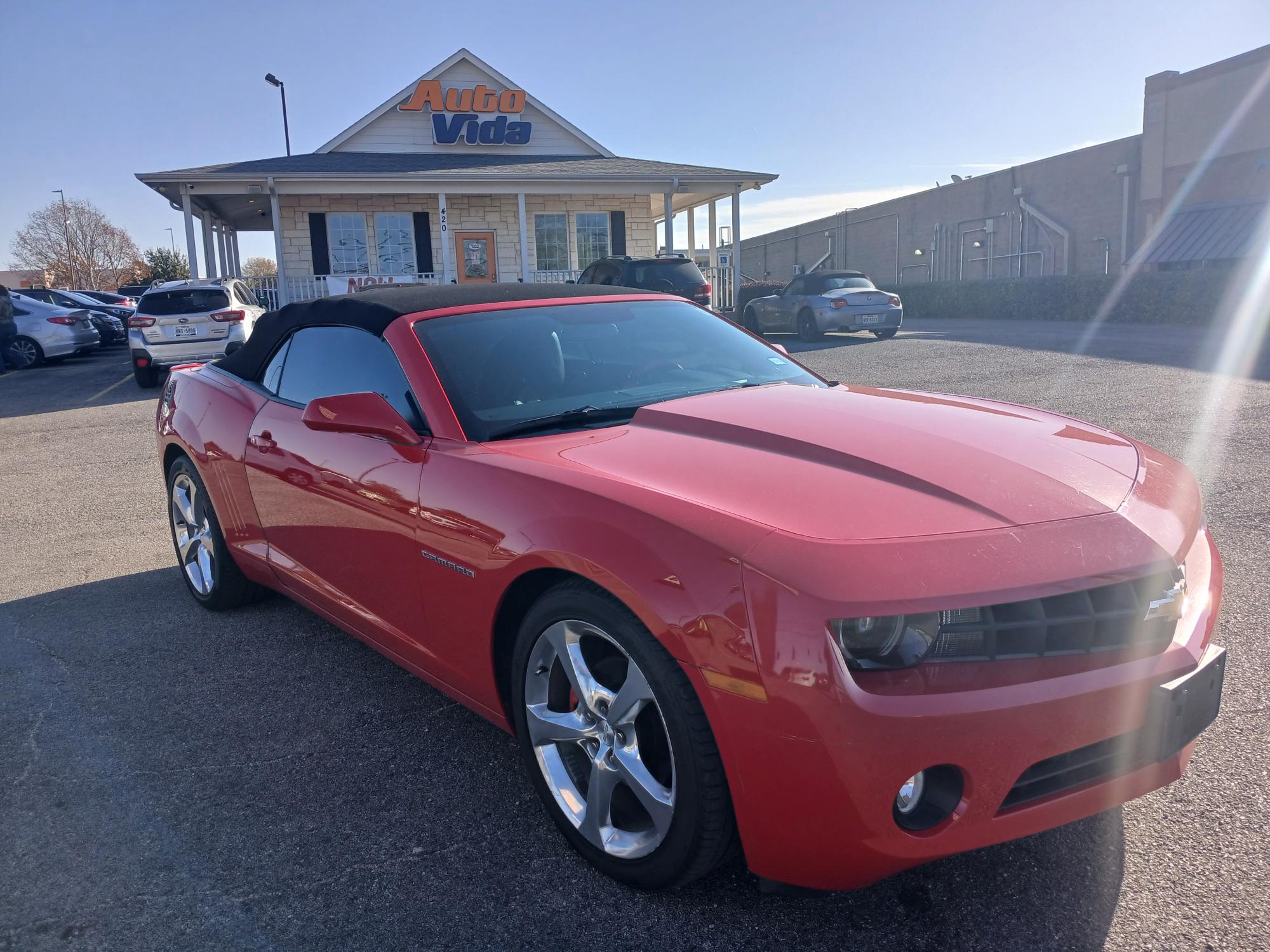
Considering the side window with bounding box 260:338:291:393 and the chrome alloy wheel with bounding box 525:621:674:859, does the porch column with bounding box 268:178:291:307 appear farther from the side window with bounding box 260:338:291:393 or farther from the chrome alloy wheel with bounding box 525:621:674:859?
the chrome alloy wheel with bounding box 525:621:674:859

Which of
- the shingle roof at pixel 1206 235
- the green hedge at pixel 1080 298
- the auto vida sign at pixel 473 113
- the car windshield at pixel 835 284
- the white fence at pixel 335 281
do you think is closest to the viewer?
the green hedge at pixel 1080 298

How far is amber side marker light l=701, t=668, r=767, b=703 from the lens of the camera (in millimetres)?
1938

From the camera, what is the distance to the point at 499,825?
272cm

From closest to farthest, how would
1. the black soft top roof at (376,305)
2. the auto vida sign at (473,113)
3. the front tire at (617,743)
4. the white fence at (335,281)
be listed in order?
the front tire at (617,743) < the black soft top roof at (376,305) < the white fence at (335,281) < the auto vida sign at (473,113)

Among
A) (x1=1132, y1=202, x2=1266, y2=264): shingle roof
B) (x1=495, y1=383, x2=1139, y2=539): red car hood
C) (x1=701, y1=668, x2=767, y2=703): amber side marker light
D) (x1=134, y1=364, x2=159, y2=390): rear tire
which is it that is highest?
(x1=1132, y1=202, x2=1266, y2=264): shingle roof

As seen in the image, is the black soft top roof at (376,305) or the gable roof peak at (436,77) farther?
the gable roof peak at (436,77)

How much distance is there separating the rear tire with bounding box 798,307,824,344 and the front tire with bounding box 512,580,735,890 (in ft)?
54.4

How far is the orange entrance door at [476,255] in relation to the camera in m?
23.0

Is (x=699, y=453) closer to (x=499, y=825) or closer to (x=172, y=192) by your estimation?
(x=499, y=825)

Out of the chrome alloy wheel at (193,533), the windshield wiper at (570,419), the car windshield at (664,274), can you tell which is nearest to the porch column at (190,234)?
the car windshield at (664,274)

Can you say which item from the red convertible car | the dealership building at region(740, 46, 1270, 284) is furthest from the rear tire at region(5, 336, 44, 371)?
the dealership building at region(740, 46, 1270, 284)

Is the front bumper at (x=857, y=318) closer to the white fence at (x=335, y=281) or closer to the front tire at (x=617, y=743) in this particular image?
the white fence at (x=335, y=281)

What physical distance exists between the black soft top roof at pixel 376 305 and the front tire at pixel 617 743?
57.8 inches

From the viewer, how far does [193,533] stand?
4809mm
